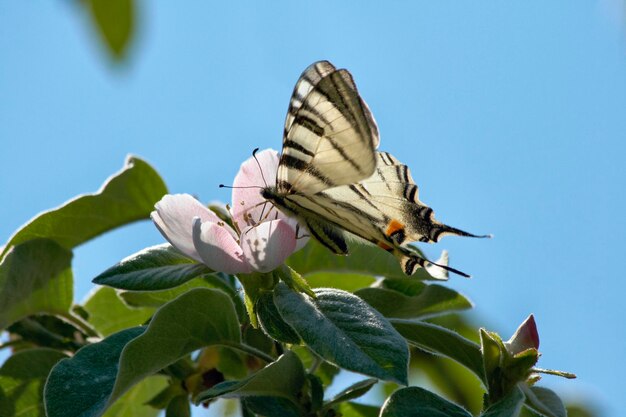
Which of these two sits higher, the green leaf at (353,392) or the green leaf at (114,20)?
the green leaf at (114,20)

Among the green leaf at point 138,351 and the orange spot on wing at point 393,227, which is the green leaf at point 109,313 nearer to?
the green leaf at point 138,351

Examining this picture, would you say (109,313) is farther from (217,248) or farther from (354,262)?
(217,248)

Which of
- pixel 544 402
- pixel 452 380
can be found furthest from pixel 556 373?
pixel 452 380

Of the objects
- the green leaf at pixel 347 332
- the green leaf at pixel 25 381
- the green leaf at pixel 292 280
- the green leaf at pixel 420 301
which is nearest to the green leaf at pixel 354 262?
the green leaf at pixel 420 301

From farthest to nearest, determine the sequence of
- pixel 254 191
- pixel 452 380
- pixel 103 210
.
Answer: pixel 452 380 < pixel 103 210 < pixel 254 191

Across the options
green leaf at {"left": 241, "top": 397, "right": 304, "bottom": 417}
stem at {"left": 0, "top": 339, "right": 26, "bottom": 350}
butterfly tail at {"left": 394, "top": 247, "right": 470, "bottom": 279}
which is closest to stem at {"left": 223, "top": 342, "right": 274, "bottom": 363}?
green leaf at {"left": 241, "top": 397, "right": 304, "bottom": 417}

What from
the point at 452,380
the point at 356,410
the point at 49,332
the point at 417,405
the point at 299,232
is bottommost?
the point at 452,380
